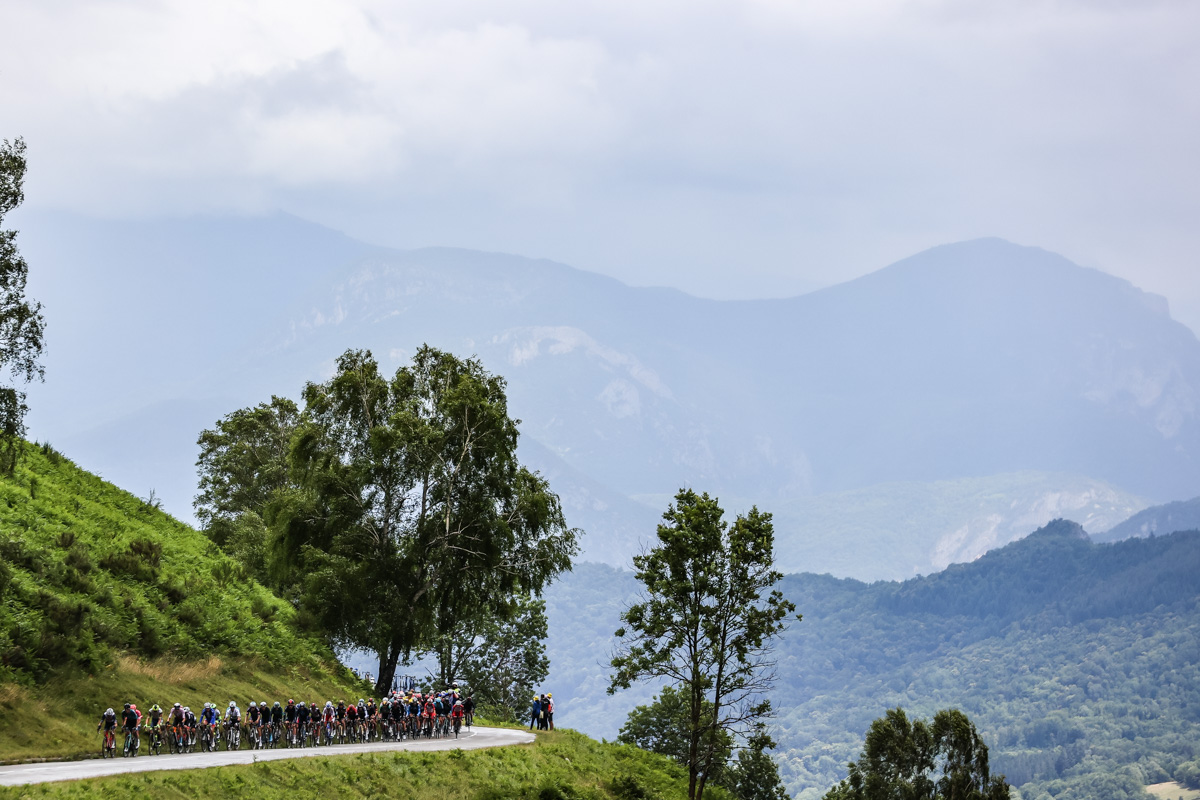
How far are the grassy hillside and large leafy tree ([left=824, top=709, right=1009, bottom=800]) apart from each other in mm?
59231

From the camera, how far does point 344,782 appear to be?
132 ft

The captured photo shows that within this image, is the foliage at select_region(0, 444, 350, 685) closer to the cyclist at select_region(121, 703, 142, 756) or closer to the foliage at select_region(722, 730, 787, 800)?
the cyclist at select_region(121, 703, 142, 756)

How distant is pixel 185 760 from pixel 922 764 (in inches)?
3522

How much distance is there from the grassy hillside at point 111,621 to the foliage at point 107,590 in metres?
0.07

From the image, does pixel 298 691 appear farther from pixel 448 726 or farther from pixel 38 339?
pixel 38 339

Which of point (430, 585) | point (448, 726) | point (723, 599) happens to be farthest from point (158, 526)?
point (723, 599)

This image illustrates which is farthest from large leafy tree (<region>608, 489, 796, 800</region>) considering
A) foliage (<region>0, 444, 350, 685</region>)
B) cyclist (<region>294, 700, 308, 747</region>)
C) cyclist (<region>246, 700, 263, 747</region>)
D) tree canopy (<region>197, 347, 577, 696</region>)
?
foliage (<region>0, 444, 350, 685</region>)

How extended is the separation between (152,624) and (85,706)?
7.51 metres

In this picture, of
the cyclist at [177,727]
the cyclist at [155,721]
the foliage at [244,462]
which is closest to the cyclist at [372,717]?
the cyclist at [177,727]

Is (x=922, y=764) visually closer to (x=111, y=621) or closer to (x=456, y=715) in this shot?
(x=456, y=715)

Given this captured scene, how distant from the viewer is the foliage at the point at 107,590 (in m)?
41.2

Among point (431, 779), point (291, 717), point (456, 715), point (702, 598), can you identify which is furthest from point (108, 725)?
point (702, 598)

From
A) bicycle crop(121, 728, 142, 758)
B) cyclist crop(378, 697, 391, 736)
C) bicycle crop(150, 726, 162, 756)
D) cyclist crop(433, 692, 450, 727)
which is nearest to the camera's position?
bicycle crop(121, 728, 142, 758)

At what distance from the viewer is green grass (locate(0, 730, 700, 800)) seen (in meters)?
33.0
